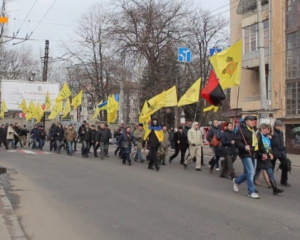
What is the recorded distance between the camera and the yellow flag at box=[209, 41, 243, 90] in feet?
38.0

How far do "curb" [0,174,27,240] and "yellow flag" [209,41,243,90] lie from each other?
7060mm

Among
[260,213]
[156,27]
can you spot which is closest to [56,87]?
[156,27]

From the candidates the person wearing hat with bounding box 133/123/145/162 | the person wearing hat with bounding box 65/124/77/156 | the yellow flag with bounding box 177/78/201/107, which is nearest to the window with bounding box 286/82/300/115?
the yellow flag with bounding box 177/78/201/107

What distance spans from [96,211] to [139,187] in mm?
2637

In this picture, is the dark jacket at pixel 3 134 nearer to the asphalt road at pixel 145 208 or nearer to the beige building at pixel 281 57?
the asphalt road at pixel 145 208

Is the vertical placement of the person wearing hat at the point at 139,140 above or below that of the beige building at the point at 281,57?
below

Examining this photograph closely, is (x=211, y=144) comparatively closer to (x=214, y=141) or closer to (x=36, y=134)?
(x=214, y=141)

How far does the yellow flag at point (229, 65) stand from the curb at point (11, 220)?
23.2 ft

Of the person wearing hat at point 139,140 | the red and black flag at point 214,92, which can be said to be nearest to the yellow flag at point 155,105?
the person wearing hat at point 139,140

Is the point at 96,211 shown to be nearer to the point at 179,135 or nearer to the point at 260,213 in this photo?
the point at 260,213

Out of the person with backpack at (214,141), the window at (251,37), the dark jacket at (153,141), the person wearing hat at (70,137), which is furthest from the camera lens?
the window at (251,37)

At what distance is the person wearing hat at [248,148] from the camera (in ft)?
27.4

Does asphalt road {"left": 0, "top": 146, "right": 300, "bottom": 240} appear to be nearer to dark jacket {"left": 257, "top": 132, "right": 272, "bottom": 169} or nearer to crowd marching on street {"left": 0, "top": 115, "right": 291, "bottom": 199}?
crowd marching on street {"left": 0, "top": 115, "right": 291, "bottom": 199}

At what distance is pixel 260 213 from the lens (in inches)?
273
